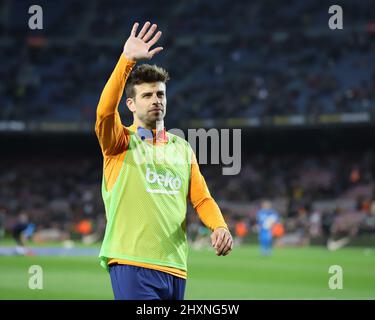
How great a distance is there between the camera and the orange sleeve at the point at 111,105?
480cm

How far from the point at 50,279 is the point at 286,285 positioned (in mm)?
5224

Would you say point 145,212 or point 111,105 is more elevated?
point 111,105

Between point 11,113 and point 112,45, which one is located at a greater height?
point 112,45

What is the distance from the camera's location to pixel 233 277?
16875 mm

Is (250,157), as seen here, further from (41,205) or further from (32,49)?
Result: (32,49)

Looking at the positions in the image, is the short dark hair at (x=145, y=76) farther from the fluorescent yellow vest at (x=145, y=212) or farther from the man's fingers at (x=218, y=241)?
the man's fingers at (x=218, y=241)

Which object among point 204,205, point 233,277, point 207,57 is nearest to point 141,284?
point 204,205

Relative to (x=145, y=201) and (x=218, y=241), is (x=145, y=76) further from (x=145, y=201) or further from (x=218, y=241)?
(x=218, y=241)

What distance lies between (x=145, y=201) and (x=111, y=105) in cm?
→ 77

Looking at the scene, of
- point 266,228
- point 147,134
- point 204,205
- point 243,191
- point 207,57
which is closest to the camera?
point 147,134

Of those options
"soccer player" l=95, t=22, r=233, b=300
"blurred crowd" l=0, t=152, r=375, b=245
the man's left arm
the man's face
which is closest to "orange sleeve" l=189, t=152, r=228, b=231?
the man's left arm

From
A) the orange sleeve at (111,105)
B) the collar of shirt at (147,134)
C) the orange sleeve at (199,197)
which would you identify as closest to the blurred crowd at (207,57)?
the orange sleeve at (199,197)
